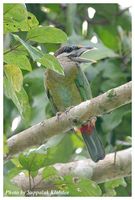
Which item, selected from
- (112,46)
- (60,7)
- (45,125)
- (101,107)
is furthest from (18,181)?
(60,7)

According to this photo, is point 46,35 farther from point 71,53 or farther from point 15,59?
point 71,53

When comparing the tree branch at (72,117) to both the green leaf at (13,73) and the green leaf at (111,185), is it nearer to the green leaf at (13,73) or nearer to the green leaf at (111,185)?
the green leaf at (13,73)

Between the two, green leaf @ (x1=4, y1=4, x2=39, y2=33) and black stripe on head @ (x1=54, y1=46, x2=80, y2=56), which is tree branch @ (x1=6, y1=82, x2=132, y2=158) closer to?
green leaf @ (x1=4, y1=4, x2=39, y2=33)

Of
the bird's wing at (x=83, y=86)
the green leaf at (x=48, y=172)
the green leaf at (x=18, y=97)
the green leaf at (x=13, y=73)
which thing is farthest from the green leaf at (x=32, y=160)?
the bird's wing at (x=83, y=86)

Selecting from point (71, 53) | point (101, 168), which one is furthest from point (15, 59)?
point (71, 53)

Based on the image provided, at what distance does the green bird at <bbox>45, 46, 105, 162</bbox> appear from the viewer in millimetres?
3406

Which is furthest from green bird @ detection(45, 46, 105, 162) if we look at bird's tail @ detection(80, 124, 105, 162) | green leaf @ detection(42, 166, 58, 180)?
green leaf @ detection(42, 166, 58, 180)

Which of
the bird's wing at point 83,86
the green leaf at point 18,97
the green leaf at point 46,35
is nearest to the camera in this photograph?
the green leaf at point 46,35

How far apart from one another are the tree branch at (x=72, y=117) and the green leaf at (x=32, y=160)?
7.0 inches

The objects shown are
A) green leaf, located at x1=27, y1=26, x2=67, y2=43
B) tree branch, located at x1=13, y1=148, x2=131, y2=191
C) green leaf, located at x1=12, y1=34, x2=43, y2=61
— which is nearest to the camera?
green leaf, located at x1=12, y1=34, x2=43, y2=61

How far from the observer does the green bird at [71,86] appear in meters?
3.41

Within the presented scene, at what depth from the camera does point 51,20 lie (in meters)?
4.31

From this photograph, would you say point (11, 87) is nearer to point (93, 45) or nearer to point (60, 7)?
point (93, 45)

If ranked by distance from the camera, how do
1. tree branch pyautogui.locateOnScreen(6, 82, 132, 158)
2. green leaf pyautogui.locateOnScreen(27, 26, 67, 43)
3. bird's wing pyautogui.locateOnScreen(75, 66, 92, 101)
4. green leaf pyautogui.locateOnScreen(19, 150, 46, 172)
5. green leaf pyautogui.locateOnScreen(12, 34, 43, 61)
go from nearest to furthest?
green leaf pyautogui.locateOnScreen(12, 34, 43, 61), green leaf pyautogui.locateOnScreen(27, 26, 67, 43), tree branch pyautogui.locateOnScreen(6, 82, 132, 158), green leaf pyautogui.locateOnScreen(19, 150, 46, 172), bird's wing pyautogui.locateOnScreen(75, 66, 92, 101)
